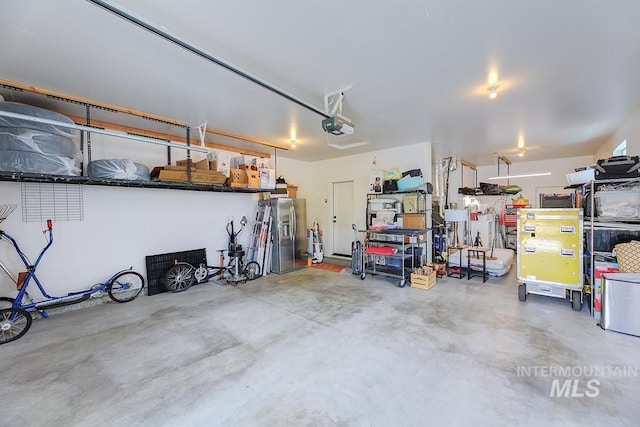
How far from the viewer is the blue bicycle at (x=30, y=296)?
3188 mm

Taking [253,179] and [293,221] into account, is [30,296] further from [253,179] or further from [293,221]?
[293,221]

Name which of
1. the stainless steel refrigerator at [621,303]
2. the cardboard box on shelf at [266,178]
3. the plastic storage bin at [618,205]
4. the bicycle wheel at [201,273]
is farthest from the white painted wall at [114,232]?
the plastic storage bin at [618,205]

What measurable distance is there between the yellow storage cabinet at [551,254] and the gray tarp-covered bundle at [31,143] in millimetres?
6609

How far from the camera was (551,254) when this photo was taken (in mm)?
3908

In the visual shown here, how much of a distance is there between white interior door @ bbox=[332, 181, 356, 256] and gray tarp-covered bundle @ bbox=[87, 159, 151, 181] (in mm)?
4995

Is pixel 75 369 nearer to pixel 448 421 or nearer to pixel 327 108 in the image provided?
pixel 448 421

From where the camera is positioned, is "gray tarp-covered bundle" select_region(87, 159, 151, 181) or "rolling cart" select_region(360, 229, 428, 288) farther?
"rolling cart" select_region(360, 229, 428, 288)

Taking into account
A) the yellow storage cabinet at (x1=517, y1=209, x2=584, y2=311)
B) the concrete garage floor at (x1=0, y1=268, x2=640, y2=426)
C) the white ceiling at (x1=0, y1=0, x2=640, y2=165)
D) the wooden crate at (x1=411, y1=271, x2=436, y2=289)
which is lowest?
the concrete garage floor at (x1=0, y1=268, x2=640, y2=426)

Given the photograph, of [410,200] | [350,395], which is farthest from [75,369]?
[410,200]

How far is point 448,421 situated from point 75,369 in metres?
3.29

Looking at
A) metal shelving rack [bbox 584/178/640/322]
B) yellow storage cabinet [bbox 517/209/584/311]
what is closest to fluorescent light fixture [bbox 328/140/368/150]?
yellow storage cabinet [bbox 517/209/584/311]

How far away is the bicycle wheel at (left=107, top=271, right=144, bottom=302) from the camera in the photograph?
432cm

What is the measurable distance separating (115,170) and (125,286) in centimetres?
199

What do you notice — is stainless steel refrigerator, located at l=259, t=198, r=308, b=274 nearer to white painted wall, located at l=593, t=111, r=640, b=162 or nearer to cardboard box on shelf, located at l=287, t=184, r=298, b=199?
cardboard box on shelf, located at l=287, t=184, r=298, b=199
